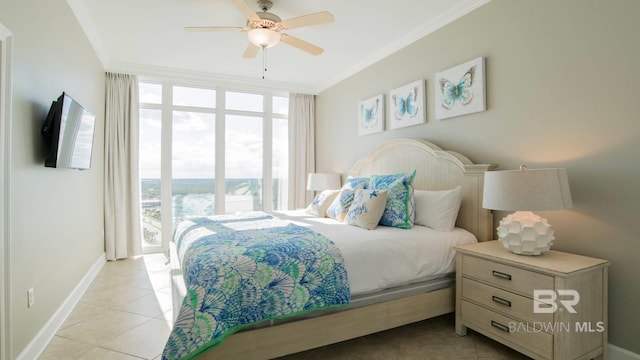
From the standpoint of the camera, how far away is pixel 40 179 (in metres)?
2.16

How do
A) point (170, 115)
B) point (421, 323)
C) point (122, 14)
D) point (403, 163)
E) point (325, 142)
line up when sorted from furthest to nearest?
point (325, 142) → point (170, 115) → point (403, 163) → point (122, 14) → point (421, 323)

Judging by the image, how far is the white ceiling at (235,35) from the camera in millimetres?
2807

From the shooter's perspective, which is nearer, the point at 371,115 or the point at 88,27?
the point at 88,27

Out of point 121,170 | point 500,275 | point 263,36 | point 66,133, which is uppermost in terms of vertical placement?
point 263,36

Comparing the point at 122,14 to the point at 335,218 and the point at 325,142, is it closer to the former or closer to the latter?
the point at 335,218

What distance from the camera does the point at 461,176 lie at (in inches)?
107

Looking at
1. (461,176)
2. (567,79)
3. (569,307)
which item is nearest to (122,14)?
(461,176)

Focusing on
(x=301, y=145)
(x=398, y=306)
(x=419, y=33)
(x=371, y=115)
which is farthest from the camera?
(x=301, y=145)

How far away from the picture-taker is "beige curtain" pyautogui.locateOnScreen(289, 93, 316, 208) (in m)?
5.43

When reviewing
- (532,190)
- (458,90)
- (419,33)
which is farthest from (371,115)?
(532,190)

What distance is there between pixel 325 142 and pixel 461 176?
2.89 metres

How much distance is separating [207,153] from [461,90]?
12.2ft

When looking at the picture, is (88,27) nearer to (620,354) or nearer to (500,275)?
(500,275)

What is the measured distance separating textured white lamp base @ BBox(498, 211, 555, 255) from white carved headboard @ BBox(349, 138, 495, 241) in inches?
19.6
